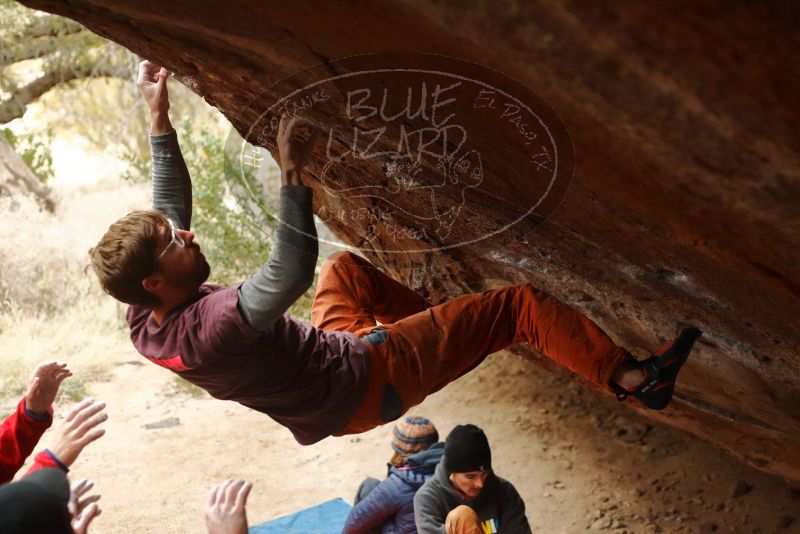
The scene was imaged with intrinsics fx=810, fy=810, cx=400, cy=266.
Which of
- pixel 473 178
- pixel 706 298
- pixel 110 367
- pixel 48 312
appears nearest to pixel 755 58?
pixel 473 178

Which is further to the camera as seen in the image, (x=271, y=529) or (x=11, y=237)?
(x=11, y=237)

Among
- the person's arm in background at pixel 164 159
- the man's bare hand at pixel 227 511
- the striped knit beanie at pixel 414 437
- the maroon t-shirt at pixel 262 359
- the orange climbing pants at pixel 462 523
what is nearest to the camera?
the man's bare hand at pixel 227 511

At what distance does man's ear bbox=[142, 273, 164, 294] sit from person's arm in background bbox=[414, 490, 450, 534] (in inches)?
71.0

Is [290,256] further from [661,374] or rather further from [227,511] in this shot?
[661,374]

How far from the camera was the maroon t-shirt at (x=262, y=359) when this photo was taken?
2.64 meters

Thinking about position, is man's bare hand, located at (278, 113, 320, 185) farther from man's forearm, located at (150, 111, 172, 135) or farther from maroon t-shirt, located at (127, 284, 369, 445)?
man's forearm, located at (150, 111, 172, 135)

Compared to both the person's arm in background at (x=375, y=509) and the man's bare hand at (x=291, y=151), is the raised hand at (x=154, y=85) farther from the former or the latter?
the person's arm in background at (x=375, y=509)

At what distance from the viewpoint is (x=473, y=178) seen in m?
2.79

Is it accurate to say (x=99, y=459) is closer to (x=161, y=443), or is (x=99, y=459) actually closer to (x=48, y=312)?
(x=161, y=443)

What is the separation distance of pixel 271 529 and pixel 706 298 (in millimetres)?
3257

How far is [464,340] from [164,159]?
138 cm

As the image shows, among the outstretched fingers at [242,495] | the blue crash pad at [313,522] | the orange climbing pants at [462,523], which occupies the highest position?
the outstretched fingers at [242,495]

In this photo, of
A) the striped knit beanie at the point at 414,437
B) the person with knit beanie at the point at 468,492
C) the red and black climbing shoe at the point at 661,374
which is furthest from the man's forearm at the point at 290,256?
the striped knit beanie at the point at 414,437

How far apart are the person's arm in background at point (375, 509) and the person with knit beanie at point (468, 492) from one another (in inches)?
13.1
